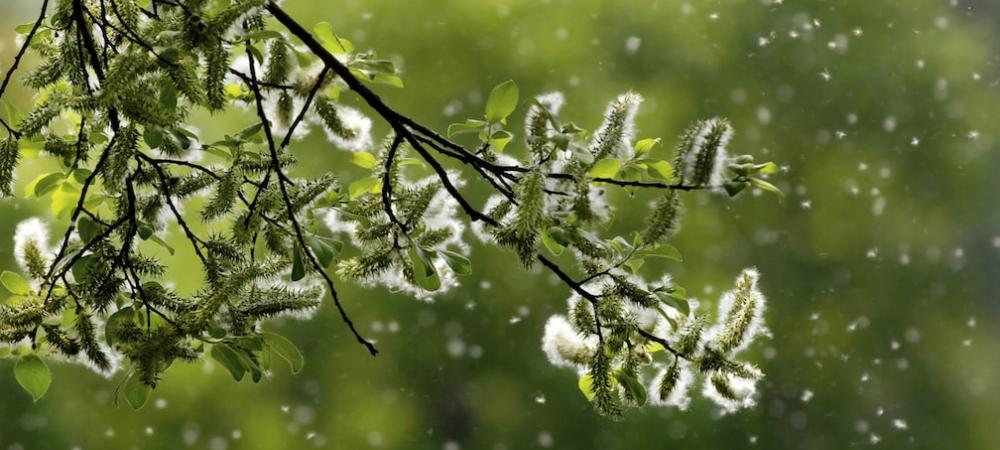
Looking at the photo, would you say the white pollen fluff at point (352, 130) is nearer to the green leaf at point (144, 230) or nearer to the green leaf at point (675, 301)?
the green leaf at point (144, 230)

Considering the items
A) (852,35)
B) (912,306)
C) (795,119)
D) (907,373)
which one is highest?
(852,35)

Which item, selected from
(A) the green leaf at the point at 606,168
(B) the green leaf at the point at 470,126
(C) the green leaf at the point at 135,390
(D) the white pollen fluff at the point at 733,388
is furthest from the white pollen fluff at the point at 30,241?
(D) the white pollen fluff at the point at 733,388

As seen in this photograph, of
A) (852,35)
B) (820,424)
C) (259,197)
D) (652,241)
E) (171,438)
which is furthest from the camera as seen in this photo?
(852,35)

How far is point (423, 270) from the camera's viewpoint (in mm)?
848

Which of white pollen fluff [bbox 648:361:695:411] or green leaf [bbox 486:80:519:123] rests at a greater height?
green leaf [bbox 486:80:519:123]

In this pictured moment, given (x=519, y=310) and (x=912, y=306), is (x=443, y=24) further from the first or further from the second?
(x=912, y=306)

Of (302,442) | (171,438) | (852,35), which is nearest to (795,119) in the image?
(852,35)

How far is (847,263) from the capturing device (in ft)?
15.2

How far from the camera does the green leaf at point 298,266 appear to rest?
0.80 meters

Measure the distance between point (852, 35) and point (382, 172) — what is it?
14.8 feet

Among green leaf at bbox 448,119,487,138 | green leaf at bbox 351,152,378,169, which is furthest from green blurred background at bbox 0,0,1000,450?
green leaf at bbox 448,119,487,138

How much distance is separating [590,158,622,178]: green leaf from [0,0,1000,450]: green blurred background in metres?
3.19

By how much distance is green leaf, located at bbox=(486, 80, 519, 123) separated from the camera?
0.82 m

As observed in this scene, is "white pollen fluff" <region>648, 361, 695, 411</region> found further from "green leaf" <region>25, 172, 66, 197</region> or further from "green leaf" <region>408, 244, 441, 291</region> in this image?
"green leaf" <region>25, 172, 66, 197</region>
